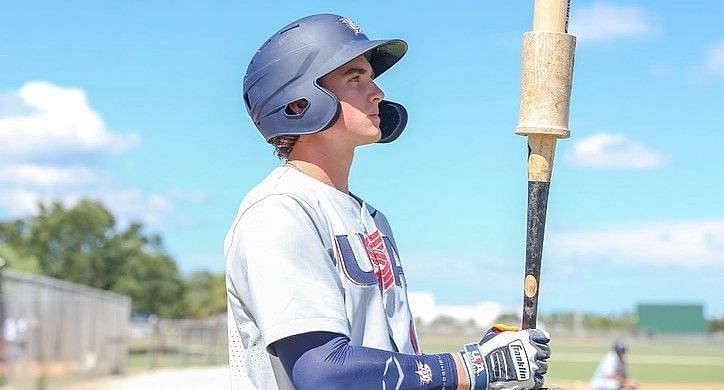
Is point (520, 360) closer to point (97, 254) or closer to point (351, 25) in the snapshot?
point (351, 25)

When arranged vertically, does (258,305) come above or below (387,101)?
below

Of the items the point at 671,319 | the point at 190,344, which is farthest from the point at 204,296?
the point at 190,344

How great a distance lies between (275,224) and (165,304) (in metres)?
65.3

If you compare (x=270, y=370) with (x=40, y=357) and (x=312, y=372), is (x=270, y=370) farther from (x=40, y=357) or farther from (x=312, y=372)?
(x=40, y=357)

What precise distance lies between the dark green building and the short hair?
2728 inches

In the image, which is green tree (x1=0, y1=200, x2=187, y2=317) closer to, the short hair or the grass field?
the grass field

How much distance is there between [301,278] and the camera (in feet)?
9.34

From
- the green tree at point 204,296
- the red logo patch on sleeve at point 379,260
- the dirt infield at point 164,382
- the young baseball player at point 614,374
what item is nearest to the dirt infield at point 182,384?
the dirt infield at point 164,382

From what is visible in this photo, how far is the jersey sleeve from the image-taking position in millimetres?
2807

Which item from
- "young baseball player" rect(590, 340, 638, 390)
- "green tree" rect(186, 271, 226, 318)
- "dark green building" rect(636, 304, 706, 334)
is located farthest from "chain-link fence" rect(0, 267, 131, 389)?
"green tree" rect(186, 271, 226, 318)

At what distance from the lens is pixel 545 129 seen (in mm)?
3324

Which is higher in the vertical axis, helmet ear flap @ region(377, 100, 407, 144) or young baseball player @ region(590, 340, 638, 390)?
helmet ear flap @ region(377, 100, 407, 144)

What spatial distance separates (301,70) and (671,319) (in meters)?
70.0

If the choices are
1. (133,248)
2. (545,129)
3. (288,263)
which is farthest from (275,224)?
(133,248)
